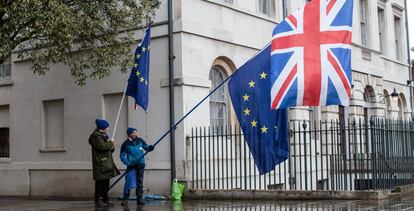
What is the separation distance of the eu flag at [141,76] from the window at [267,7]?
22.0 ft

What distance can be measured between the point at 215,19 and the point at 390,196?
689cm

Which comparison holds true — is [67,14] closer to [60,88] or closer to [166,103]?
[166,103]

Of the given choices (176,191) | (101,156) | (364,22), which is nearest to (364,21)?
(364,22)

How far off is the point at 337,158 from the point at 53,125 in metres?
9.02

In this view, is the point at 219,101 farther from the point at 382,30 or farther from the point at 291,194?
the point at 382,30

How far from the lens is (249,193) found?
1483 cm

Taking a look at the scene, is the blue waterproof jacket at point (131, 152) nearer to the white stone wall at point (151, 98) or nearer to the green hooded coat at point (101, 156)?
the green hooded coat at point (101, 156)

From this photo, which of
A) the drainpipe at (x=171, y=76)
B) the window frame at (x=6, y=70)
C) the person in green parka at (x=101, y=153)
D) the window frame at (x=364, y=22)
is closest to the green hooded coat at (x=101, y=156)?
the person in green parka at (x=101, y=153)

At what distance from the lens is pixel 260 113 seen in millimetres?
14352

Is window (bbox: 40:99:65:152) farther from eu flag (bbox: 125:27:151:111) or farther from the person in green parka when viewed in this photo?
the person in green parka

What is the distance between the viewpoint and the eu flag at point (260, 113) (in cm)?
1422

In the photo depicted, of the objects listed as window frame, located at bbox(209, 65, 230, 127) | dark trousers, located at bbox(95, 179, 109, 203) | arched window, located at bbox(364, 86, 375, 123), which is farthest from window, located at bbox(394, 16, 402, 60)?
dark trousers, located at bbox(95, 179, 109, 203)

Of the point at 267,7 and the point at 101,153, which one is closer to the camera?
the point at 101,153

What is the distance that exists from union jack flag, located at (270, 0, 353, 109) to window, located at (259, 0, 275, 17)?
7382 mm
